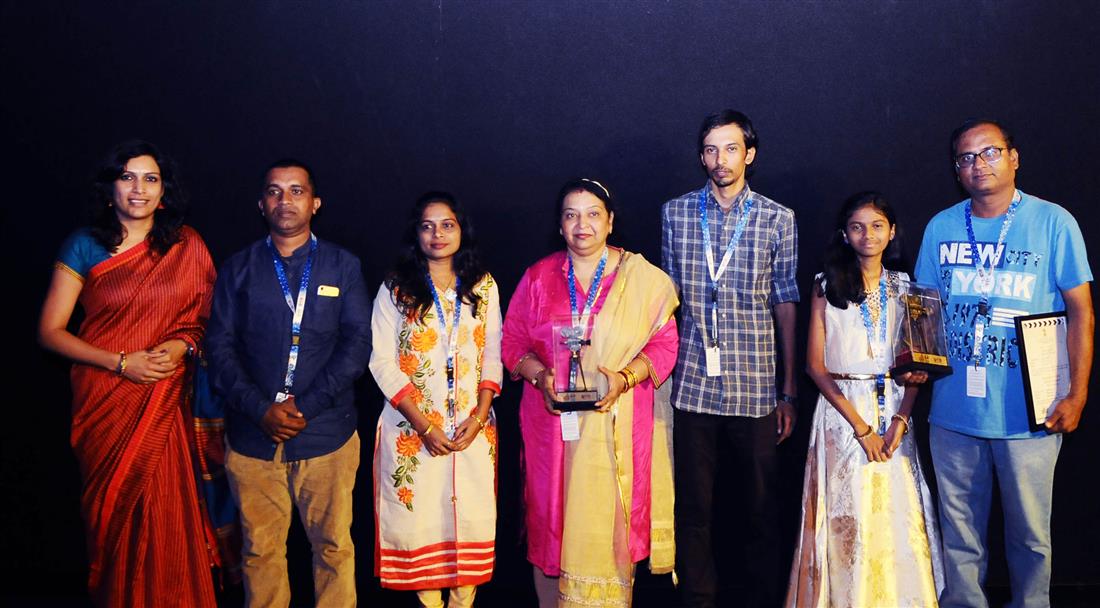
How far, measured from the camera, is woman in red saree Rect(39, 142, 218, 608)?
2846 millimetres

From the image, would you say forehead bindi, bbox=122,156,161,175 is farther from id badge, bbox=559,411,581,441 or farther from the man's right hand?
id badge, bbox=559,411,581,441

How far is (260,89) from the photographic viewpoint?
3469 mm

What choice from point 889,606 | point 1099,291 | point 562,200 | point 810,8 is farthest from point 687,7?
point 889,606

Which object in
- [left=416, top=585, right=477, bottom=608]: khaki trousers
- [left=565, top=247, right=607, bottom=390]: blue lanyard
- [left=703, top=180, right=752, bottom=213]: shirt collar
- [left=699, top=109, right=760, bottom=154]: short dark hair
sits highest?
[left=699, top=109, right=760, bottom=154]: short dark hair

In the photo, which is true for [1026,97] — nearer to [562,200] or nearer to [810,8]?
[810,8]

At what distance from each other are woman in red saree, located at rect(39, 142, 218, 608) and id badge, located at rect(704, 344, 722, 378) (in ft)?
5.95

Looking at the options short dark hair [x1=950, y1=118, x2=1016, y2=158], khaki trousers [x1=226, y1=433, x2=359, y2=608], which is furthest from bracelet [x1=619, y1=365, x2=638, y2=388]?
short dark hair [x1=950, y1=118, x2=1016, y2=158]

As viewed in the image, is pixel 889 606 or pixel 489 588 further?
pixel 489 588

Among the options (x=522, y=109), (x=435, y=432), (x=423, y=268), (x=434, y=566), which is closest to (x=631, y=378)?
(x=435, y=432)

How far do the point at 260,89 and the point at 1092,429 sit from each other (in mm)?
3751

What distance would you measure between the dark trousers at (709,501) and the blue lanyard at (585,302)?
0.49 metres

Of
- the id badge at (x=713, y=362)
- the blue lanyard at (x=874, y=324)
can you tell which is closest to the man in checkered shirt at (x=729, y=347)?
the id badge at (x=713, y=362)

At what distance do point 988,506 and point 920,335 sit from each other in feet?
2.34

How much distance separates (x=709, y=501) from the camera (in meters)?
3.00
